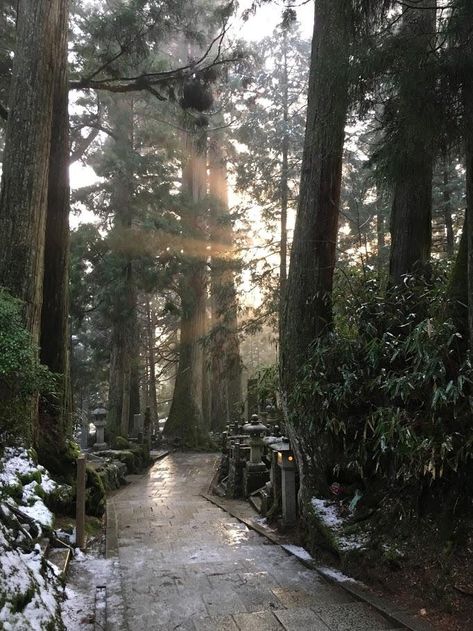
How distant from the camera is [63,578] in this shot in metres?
4.29

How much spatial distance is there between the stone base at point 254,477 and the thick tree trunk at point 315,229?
12.6ft

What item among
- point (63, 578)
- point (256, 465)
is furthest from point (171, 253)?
point (63, 578)

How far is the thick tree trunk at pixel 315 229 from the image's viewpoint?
6.20m

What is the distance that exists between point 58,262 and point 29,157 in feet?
5.68

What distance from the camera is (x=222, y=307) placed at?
16594 millimetres

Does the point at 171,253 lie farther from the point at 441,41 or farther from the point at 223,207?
the point at 441,41

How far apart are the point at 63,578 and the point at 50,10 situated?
8105 millimetres

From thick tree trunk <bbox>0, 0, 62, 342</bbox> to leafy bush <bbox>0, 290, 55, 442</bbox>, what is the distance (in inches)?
59.1

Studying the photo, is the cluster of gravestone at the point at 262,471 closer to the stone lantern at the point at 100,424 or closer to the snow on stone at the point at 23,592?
the snow on stone at the point at 23,592

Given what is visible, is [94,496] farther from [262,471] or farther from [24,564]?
[24,564]

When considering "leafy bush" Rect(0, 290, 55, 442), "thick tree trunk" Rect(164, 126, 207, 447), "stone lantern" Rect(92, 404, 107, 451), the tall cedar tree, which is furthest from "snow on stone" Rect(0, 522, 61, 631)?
"thick tree trunk" Rect(164, 126, 207, 447)

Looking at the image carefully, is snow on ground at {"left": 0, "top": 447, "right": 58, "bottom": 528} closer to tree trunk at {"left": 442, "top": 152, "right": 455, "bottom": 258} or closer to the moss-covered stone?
the moss-covered stone

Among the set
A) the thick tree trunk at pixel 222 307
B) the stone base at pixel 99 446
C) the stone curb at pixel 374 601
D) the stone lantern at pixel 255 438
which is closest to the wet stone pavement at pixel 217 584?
the stone curb at pixel 374 601

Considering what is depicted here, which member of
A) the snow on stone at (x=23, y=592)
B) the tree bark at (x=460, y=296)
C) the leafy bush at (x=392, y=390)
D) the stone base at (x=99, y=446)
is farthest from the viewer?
the stone base at (x=99, y=446)
